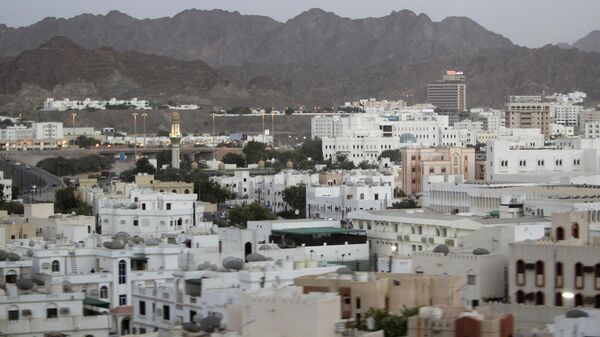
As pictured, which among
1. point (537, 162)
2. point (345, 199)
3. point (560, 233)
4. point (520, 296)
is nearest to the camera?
point (520, 296)

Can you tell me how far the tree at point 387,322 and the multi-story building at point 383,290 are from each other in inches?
20.3

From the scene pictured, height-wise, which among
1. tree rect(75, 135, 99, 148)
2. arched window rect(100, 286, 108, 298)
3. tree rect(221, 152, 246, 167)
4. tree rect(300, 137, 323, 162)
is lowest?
arched window rect(100, 286, 108, 298)

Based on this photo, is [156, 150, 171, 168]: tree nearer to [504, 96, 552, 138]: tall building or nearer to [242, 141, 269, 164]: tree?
[242, 141, 269, 164]: tree

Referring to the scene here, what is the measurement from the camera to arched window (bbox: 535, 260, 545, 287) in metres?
29.2

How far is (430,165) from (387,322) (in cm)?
5124

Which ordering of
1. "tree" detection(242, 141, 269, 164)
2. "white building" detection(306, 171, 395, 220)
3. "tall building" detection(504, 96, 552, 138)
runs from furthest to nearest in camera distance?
"tall building" detection(504, 96, 552, 138), "tree" detection(242, 141, 269, 164), "white building" detection(306, 171, 395, 220)

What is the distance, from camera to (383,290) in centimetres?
2598

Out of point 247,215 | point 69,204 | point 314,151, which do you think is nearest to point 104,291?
point 247,215

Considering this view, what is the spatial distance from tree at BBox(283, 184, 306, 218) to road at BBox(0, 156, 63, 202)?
37.8 ft

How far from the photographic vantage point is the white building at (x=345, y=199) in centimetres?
5747

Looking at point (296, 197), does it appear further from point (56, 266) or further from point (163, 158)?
point (163, 158)

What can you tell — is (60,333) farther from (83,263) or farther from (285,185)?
(285,185)

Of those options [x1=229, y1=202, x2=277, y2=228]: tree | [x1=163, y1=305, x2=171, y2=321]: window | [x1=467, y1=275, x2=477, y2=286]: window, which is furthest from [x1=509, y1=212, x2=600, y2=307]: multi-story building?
[x1=229, y1=202, x2=277, y2=228]: tree

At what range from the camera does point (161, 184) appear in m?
66.4
